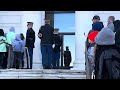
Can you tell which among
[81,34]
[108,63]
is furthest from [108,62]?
[81,34]

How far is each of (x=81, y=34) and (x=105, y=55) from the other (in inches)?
340

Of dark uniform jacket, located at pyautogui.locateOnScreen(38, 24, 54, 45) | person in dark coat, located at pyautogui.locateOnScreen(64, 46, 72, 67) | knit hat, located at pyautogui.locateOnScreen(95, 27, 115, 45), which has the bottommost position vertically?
person in dark coat, located at pyautogui.locateOnScreen(64, 46, 72, 67)

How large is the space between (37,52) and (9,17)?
9.56ft

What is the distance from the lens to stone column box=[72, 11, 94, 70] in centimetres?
1432

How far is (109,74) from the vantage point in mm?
5625

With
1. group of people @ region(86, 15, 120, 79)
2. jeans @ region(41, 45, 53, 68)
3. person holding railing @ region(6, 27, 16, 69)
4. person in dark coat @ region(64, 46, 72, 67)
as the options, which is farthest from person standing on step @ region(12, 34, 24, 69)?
group of people @ region(86, 15, 120, 79)

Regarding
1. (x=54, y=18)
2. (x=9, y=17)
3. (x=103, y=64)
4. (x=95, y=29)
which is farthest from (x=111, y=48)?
(x=9, y=17)

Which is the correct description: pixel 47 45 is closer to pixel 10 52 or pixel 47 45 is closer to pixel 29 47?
pixel 29 47

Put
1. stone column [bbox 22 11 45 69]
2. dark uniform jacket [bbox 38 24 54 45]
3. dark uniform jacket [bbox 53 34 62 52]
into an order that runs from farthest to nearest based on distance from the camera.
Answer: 1. stone column [bbox 22 11 45 69]
2. dark uniform jacket [bbox 53 34 62 52]
3. dark uniform jacket [bbox 38 24 54 45]

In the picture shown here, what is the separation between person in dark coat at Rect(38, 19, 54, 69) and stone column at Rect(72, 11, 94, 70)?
290cm

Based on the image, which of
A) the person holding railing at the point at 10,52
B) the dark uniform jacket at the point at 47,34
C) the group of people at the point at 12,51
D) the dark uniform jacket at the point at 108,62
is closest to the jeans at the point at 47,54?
the dark uniform jacket at the point at 47,34

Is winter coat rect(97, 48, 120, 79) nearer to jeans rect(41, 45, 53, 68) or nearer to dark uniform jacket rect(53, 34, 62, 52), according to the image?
jeans rect(41, 45, 53, 68)

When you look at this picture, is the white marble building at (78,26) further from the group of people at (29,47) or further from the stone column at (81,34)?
the group of people at (29,47)
